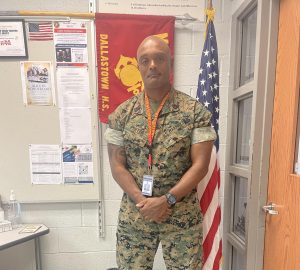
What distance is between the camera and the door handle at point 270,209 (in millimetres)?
1269

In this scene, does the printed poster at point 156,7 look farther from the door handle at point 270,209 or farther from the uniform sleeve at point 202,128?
the door handle at point 270,209

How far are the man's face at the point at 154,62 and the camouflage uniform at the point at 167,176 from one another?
0.11 metres

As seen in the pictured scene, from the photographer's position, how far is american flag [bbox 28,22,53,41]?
1.65 meters

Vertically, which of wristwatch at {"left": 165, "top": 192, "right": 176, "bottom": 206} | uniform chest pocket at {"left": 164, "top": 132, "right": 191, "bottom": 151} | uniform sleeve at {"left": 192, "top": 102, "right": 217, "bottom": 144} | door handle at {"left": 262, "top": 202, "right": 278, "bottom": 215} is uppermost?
uniform sleeve at {"left": 192, "top": 102, "right": 217, "bottom": 144}

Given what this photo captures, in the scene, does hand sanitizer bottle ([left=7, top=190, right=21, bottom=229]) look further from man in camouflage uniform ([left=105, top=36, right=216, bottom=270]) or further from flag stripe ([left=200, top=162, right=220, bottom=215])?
flag stripe ([left=200, top=162, right=220, bottom=215])

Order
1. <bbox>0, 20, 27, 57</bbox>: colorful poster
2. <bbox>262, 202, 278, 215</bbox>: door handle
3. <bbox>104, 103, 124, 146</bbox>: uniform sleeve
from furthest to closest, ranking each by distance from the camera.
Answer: <bbox>0, 20, 27, 57</bbox>: colorful poster, <bbox>262, 202, 278, 215</bbox>: door handle, <bbox>104, 103, 124, 146</bbox>: uniform sleeve

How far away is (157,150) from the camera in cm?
109

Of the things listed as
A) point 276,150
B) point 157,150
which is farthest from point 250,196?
point 157,150

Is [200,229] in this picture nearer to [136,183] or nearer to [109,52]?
[136,183]

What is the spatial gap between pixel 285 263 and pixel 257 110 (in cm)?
77

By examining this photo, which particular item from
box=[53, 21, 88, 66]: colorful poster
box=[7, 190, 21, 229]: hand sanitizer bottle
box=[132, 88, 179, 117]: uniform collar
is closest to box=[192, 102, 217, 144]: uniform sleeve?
box=[132, 88, 179, 117]: uniform collar

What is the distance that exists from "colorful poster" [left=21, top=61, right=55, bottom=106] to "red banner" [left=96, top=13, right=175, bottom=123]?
0.34m

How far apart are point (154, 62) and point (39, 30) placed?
1045 mm

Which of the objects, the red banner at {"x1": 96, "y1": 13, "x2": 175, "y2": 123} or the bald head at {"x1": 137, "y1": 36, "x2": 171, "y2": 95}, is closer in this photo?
the bald head at {"x1": 137, "y1": 36, "x2": 171, "y2": 95}
